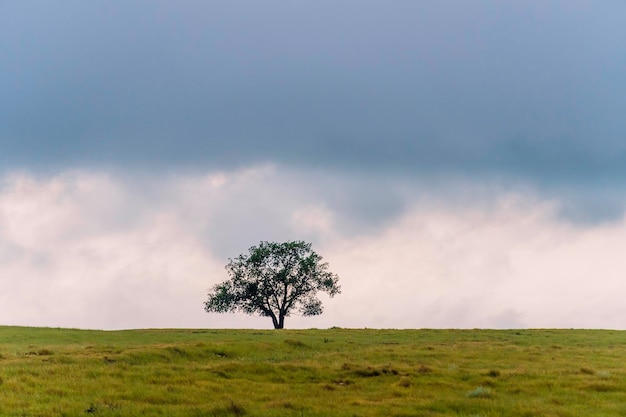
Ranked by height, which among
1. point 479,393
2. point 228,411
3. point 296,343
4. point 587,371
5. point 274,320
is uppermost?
point 274,320

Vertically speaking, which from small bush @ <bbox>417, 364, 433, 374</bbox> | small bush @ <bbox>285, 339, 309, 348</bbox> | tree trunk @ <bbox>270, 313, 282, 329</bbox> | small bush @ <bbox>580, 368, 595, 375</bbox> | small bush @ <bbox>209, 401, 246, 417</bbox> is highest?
tree trunk @ <bbox>270, 313, 282, 329</bbox>

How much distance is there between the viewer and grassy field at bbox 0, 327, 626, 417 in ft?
63.2

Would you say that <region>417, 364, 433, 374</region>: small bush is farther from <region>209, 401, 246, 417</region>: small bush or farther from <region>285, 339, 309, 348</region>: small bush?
<region>285, 339, 309, 348</region>: small bush

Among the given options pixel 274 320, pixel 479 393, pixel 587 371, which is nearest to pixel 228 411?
pixel 479 393

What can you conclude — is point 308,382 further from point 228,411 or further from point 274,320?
point 274,320

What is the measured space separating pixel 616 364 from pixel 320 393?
18955 millimetres

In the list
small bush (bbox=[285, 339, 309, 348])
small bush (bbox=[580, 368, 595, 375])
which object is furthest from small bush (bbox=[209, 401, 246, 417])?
small bush (bbox=[285, 339, 309, 348])

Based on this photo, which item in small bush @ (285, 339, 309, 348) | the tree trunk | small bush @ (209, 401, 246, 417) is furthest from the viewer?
the tree trunk

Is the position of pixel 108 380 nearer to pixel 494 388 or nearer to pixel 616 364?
pixel 494 388

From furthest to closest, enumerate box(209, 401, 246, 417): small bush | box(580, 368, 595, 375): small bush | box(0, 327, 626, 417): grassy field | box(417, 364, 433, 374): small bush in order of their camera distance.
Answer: box(580, 368, 595, 375): small bush < box(417, 364, 433, 374): small bush < box(0, 327, 626, 417): grassy field < box(209, 401, 246, 417): small bush

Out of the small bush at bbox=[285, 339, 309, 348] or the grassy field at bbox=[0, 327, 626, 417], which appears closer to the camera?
the grassy field at bbox=[0, 327, 626, 417]

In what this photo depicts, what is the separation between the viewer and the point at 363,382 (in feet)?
82.1

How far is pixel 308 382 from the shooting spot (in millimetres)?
25156

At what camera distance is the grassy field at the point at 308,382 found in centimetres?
1925
